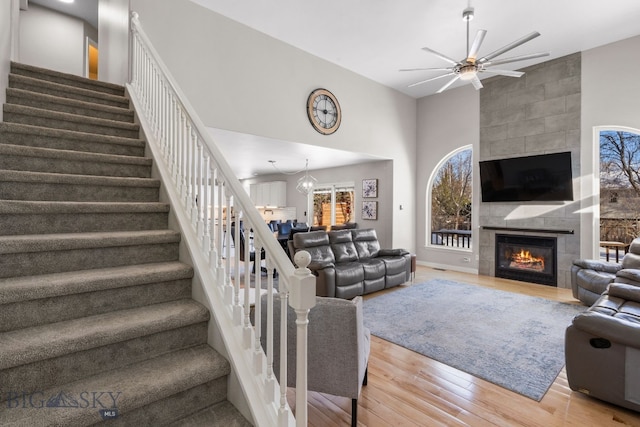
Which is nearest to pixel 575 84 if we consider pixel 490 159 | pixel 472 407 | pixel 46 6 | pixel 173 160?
pixel 490 159

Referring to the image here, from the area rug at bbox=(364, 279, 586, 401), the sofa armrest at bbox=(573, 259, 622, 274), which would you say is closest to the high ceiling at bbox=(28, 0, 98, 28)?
the area rug at bbox=(364, 279, 586, 401)

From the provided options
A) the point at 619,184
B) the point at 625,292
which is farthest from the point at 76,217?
the point at 619,184

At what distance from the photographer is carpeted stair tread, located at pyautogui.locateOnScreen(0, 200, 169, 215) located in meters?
1.70

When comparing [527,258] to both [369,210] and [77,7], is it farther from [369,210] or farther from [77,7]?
[77,7]

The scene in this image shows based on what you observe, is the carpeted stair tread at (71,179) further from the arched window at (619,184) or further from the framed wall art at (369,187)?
the arched window at (619,184)

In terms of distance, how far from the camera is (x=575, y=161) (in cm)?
516

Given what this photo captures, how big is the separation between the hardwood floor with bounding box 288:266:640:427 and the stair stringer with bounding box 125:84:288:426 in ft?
2.68

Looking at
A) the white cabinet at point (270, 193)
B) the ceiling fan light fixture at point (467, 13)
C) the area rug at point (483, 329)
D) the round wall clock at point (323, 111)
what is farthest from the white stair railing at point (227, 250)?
the white cabinet at point (270, 193)

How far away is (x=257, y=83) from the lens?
4.61 metres

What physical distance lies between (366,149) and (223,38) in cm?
319

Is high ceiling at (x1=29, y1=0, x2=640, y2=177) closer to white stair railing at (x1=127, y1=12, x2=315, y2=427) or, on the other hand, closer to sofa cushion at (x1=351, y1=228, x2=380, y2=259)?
sofa cushion at (x1=351, y1=228, x2=380, y2=259)

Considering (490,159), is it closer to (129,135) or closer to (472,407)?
(472,407)

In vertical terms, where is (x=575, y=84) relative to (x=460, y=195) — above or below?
above

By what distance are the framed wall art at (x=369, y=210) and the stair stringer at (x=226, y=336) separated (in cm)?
536
